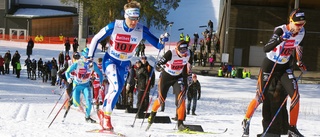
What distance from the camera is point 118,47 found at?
9578 millimetres

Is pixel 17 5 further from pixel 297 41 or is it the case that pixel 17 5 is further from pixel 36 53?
pixel 297 41

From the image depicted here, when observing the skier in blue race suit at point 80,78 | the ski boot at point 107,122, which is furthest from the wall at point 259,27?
the ski boot at point 107,122

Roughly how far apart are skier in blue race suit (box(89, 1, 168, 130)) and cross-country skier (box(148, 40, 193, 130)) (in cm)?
157

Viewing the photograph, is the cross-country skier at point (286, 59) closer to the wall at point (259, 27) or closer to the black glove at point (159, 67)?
the black glove at point (159, 67)

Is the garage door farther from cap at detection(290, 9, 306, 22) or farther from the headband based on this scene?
cap at detection(290, 9, 306, 22)

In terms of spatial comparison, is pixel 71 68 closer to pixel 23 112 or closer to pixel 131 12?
pixel 23 112

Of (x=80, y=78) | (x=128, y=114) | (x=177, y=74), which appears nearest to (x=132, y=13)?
(x=177, y=74)

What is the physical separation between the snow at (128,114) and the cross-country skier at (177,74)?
525mm

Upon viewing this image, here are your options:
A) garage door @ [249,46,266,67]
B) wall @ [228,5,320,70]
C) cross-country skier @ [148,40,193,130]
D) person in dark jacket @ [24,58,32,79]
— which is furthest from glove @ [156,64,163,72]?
garage door @ [249,46,266,67]

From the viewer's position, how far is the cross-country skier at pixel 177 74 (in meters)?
11.2

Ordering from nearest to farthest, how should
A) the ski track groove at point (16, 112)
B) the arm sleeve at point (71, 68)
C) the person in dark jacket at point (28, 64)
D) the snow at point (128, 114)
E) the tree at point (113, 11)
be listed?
the snow at point (128, 114) → the ski track groove at point (16, 112) → the arm sleeve at point (71, 68) → the person in dark jacket at point (28, 64) → the tree at point (113, 11)

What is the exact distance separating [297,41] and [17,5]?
55892 millimetres

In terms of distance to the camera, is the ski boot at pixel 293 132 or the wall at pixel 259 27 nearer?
the ski boot at pixel 293 132

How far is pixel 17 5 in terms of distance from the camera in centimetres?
6144
